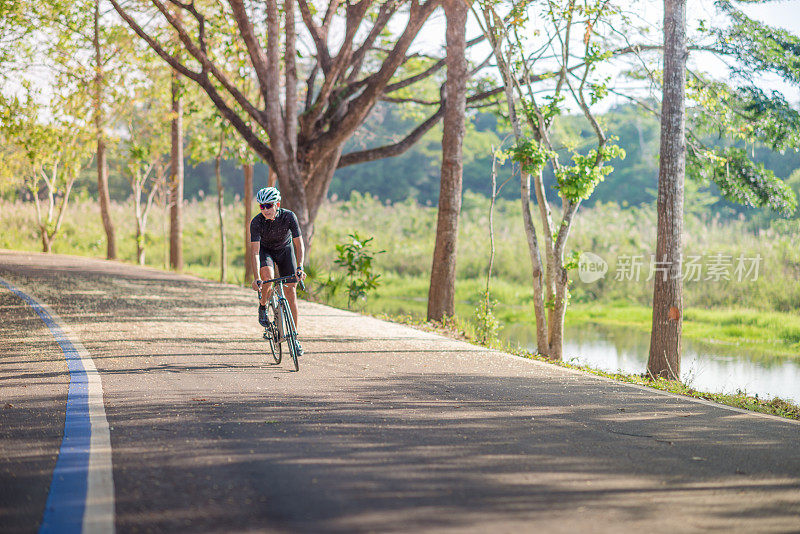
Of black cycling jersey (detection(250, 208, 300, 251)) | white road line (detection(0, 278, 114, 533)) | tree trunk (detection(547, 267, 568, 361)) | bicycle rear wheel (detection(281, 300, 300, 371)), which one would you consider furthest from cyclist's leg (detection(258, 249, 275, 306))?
tree trunk (detection(547, 267, 568, 361))

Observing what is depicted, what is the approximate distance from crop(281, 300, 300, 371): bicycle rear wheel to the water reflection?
5.68 meters

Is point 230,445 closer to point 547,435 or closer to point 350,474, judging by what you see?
point 350,474

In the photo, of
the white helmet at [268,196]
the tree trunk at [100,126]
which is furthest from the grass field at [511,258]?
the white helmet at [268,196]

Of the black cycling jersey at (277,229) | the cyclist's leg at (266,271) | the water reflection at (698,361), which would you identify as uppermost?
the black cycling jersey at (277,229)

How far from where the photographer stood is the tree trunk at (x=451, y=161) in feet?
52.7

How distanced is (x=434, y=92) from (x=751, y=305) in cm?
1192

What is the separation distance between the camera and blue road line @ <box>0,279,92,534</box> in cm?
418

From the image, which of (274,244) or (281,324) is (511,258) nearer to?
(274,244)

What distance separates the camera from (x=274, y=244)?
961 centimetres

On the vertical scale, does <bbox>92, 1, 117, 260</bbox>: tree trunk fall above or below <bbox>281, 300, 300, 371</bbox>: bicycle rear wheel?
above

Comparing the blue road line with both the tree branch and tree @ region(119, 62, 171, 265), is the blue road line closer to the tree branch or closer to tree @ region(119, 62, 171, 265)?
the tree branch

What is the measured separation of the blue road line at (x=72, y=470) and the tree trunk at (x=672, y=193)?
25.8 feet

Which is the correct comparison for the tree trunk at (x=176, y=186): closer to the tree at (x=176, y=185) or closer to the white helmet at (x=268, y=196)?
the tree at (x=176, y=185)

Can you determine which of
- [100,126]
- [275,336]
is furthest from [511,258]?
[275,336]
